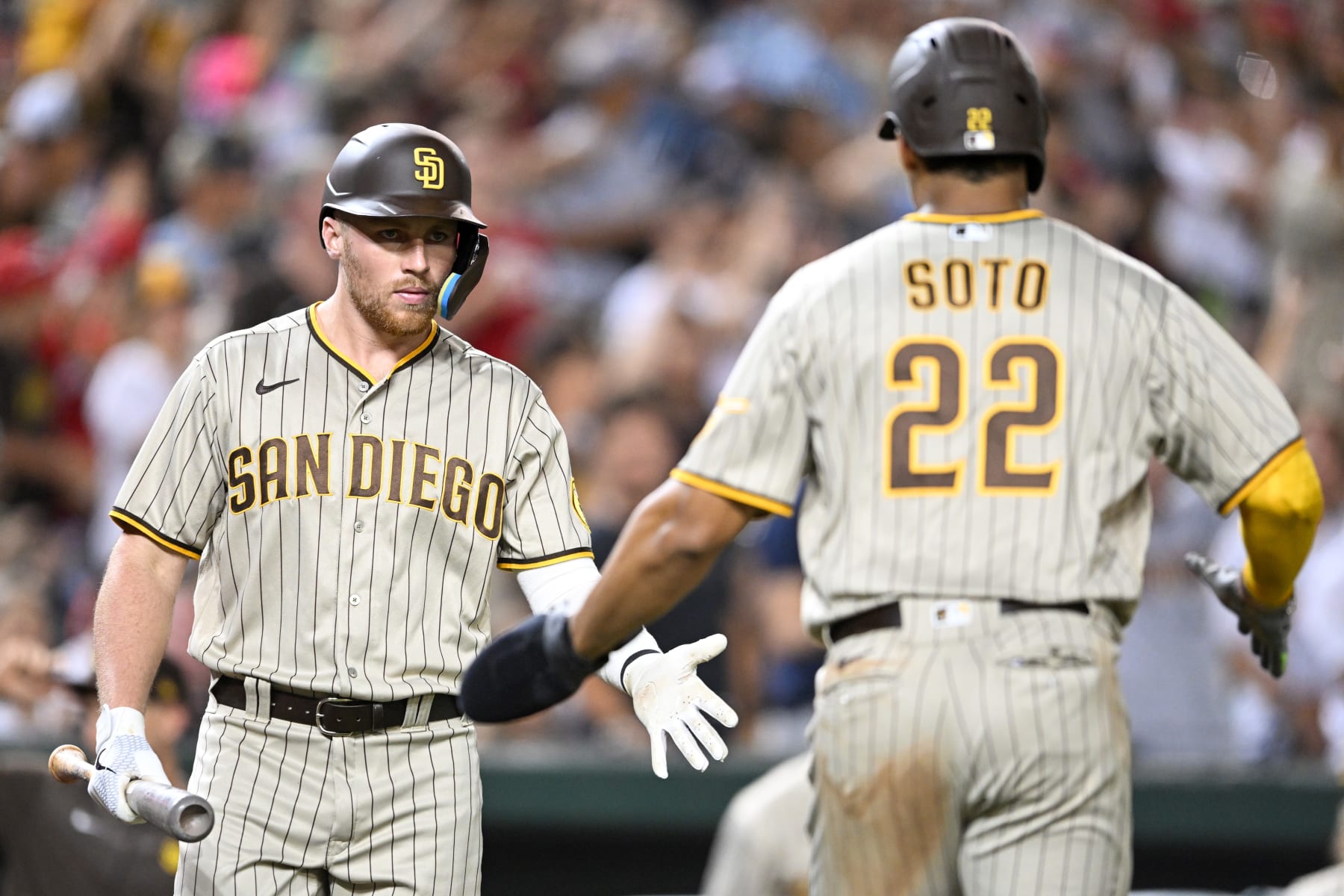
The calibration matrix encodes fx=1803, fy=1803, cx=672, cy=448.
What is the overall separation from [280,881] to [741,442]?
118cm

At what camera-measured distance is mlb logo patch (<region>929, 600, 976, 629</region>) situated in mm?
2865

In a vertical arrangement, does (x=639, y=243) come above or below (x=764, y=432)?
above

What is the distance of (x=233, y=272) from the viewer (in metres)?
7.95

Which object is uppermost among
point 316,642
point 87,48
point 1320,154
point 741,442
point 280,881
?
point 87,48

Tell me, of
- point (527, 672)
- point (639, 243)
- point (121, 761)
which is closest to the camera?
point (527, 672)

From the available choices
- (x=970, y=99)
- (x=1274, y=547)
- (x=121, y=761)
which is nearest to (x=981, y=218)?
(x=970, y=99)

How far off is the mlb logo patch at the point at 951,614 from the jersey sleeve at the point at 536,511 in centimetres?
90

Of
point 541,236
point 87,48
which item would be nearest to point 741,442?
point 541,236

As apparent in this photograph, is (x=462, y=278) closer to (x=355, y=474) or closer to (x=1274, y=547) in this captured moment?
(x=355, y=474)

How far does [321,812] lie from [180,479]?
0.67 metres

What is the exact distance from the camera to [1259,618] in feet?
10.7

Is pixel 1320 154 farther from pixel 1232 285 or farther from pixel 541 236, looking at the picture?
pixel 541 236

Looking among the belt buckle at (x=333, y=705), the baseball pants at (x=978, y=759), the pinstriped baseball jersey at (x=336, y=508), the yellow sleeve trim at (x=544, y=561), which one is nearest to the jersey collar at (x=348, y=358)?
the pinstriped baseball jersey at (x=336, y=508)

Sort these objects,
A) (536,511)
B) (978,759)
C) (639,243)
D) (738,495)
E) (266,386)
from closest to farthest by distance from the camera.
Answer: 1. (978,759)
2. (738,495)
3. (266,386)
4. (536,511)
5. (639,243)
